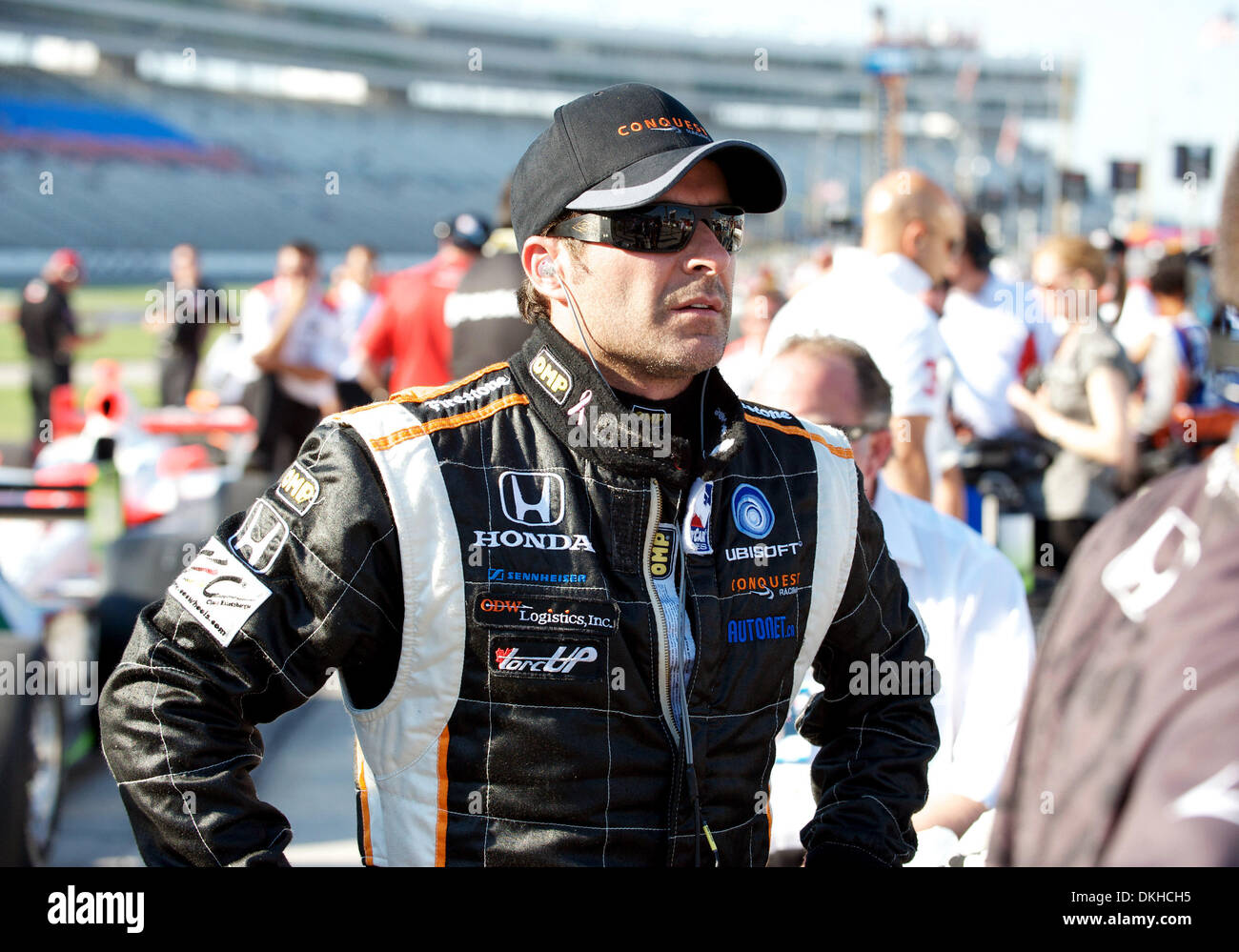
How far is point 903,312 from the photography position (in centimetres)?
410

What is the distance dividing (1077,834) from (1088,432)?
4.69 m

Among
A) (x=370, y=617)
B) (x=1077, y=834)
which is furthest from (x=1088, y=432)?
(x=1077, y=834)

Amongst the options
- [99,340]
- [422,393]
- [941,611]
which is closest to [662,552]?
[422,393]

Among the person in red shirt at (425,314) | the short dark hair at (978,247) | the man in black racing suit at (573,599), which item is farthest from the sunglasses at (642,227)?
the short dark hair at (978,247)

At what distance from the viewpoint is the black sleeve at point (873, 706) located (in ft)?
5.97

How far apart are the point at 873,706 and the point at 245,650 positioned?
0.91m

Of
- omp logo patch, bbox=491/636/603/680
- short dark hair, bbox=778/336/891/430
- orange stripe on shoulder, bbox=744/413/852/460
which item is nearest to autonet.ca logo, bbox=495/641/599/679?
omp logo patch, bbox=491/636/603/680

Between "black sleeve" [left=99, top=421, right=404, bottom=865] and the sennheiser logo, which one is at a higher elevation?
the sennheiser logo

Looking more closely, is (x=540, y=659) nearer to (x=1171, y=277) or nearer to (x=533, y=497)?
(x=533, y=497)

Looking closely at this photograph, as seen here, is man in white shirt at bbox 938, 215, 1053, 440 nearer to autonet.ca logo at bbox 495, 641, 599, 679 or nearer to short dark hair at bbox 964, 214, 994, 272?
short dark hair at bbox 964, 214, 994, 272

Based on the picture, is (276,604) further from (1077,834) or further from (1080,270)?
(1080,270)

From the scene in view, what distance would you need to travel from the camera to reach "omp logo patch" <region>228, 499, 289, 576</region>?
1.60 m

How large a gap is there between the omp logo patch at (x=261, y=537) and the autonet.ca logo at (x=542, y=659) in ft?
1.01

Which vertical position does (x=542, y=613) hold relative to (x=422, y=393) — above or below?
A: below
